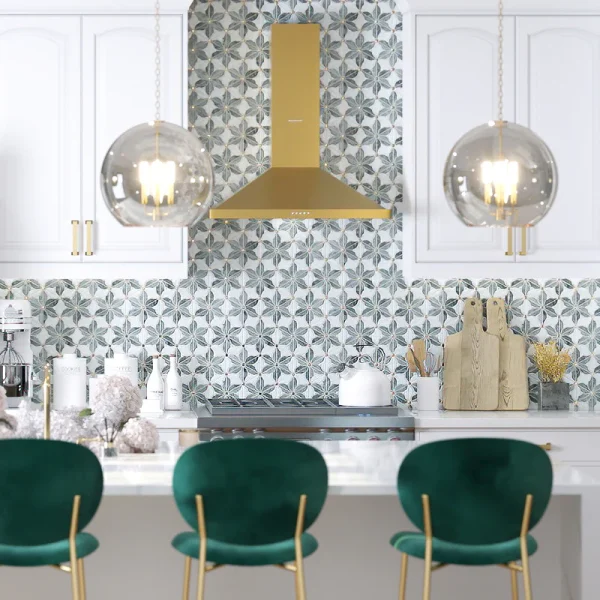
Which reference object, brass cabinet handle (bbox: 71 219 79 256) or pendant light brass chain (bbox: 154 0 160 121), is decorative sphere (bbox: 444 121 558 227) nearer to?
pendant light brass chain (bbox: 154 0 160 121)

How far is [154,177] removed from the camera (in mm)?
2742

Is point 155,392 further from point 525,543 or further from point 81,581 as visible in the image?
point 525,543

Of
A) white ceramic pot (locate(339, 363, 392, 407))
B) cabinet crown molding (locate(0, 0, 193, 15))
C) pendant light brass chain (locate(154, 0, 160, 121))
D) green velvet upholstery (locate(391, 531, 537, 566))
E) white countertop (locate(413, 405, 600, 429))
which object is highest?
cabinet crown molding (locate(0, 0, 193, 15))

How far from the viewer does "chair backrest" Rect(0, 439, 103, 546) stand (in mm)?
2449

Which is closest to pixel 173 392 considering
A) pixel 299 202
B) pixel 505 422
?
pixel 299 202

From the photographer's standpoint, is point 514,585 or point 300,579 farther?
point 514,585

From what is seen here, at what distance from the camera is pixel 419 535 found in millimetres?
2674

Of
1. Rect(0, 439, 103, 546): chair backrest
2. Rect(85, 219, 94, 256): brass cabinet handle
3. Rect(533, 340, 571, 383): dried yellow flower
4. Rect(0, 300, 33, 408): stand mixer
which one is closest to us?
Rect(0, 439, 103, 546): chair backrest

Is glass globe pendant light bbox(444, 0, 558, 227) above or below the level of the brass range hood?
below

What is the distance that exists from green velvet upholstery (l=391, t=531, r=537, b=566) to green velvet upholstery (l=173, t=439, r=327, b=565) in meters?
0.30

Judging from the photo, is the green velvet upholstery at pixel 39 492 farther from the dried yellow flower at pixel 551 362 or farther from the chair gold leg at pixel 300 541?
the dried yellow flower at pixel 551 362

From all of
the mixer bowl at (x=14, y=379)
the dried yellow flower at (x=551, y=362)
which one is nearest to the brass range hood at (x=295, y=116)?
the dried yellow flower at (x=551, y=362)

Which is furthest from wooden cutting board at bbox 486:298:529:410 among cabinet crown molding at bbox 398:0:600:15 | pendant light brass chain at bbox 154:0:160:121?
pendant light brass chain at bbox 154:0:160:121

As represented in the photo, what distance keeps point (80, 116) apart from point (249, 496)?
2.51 metres
